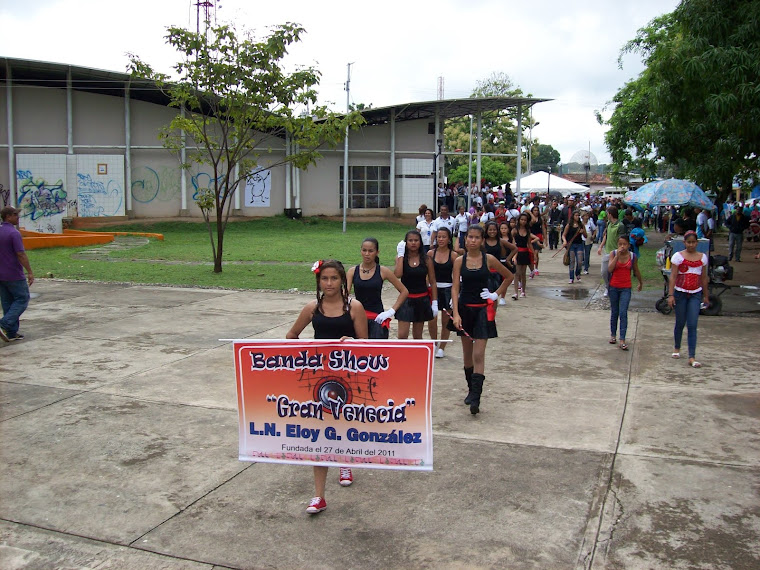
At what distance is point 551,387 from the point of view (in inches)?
301

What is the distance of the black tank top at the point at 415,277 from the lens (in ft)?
26.7

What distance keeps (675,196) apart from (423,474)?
773 inches

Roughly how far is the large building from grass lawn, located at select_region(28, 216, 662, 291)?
191 centimetres

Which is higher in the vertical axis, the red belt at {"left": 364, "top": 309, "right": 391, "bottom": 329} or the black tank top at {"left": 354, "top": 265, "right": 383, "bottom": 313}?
the black tank top at {"left": 354, "top": 265, "right": 383, "bottom": 313}

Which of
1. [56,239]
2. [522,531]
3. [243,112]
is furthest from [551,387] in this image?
[56,239]

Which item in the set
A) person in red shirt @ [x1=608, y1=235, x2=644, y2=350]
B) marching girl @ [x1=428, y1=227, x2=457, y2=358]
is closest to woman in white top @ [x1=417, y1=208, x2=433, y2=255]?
person in red shirt @ [x1=608, y1=235, x2=644, y2=350]

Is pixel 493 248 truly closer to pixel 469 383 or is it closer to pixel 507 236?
pixel 507 236

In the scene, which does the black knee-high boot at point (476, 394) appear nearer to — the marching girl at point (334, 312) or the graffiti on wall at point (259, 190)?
the marching girl at point (334, 312)

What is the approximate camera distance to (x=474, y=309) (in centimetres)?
690

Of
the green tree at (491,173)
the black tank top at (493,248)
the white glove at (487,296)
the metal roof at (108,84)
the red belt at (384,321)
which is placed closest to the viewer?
the red belt at (384,321)

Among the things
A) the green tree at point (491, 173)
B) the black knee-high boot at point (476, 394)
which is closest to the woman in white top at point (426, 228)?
the black knee-high boot at point (476, 394)

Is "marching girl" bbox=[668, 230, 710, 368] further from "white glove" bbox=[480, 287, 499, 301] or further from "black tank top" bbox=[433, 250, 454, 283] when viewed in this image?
"white glove" bbox=[480, 287, 499, 301]

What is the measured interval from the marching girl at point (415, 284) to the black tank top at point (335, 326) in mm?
3063

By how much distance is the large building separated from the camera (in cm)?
2958
